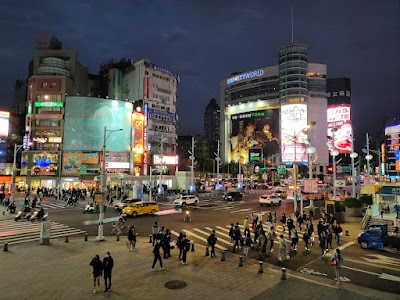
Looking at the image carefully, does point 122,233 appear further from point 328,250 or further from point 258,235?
point 328,250

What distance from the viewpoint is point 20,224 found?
2641cm

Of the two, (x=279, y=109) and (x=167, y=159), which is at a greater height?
(x=279, y=109)

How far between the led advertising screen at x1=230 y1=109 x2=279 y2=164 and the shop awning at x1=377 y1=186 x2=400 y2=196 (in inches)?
3558

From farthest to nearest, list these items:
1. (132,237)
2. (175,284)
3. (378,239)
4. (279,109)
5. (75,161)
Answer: (279,109)
(75,161)
(378,239)
(132,237)
(175,284)

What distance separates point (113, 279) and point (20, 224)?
59.2ft

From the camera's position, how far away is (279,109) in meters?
126

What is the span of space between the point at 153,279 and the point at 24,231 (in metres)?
15.6

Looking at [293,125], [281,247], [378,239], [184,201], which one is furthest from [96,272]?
[293,125]

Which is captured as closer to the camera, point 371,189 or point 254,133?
point 371,189

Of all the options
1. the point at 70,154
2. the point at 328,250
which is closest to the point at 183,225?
the point at 328,250

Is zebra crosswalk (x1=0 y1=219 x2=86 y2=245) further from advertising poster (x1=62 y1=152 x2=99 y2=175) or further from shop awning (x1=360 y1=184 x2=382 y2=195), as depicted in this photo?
advertising poster (x1=62 y1=152 x2=99 y2=175)

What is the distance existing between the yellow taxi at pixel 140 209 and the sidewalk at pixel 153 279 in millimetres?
14166

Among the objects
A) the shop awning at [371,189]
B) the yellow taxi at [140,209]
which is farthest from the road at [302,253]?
the shop awning at [371,189]

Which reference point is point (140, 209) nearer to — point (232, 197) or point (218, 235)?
point (218, 235)
